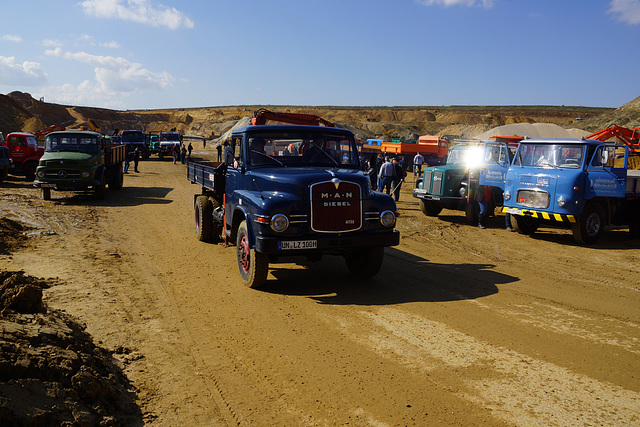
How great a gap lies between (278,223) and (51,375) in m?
3.55

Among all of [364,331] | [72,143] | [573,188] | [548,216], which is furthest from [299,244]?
[72,143]

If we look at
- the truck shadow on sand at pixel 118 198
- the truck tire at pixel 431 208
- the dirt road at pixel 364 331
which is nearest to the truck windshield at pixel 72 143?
the truck shadow on sand at pixel 118 198

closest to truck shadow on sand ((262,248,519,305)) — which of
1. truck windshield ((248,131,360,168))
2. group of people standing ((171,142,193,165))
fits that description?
truck windshield ((248,131,360,168))

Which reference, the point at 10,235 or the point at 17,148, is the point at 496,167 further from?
the point at 17,148

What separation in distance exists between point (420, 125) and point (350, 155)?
3501 inches

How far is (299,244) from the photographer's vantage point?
679 cm

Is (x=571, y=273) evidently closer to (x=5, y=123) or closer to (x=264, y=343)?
(x=264, y=343)

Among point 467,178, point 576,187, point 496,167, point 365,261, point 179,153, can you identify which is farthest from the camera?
point 179,153

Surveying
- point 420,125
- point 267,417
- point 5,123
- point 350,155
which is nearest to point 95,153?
point 350,155

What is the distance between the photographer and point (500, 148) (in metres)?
14.9

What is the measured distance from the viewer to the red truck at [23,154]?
2245cm

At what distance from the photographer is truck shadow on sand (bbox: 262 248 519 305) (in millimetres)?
7137

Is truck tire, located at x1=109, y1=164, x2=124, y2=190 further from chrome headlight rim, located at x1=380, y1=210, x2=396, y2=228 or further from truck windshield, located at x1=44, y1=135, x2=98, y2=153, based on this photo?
chrome headlight rim, located at x1=380, y1=210, x2=396, y2=228

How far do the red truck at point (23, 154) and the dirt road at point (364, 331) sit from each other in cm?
1383
